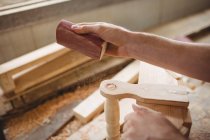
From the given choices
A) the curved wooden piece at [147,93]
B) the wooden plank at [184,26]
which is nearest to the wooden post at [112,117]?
the curved wooden piece at [147,93]

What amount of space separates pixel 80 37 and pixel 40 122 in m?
0.67

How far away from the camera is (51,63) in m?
1.42

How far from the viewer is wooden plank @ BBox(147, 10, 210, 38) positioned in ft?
6.60

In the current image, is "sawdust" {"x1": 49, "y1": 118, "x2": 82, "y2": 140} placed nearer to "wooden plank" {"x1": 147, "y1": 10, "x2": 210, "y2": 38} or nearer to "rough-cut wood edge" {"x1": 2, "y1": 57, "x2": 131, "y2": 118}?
"rough-cut wood edge" {"x1": 2, "y1": 57, "x2": 131, "y2": 118}

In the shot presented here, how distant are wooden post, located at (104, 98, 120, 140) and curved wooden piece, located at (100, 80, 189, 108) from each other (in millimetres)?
35

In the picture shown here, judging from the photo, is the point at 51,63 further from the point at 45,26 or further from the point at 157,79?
the point at 157,79

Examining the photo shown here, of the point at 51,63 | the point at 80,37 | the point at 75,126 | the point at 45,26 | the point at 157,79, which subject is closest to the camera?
the point at 80,37

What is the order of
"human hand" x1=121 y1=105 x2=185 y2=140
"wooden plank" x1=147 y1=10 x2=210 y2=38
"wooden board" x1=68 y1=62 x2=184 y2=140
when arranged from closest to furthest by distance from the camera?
"human hand" x1=121 y1=105 x2=185 y2=140 < "wooden board" x1=68 y1=62 x2=184 y2=140 < "wooden plank" x1=147 y1=10 x2=210 y2=38

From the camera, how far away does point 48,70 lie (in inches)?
55.5

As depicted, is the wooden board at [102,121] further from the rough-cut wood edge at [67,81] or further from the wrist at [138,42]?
the rough-cut wood edge at [67,81]

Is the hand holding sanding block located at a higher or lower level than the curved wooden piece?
higher

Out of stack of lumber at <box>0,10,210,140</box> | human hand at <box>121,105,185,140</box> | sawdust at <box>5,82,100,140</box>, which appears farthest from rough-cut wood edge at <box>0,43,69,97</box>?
human hand at <box>121,105,185,140</box>

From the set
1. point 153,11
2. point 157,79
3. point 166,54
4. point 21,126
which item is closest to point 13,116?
point 21,126

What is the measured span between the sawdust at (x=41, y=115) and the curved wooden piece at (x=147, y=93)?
0.55 m
